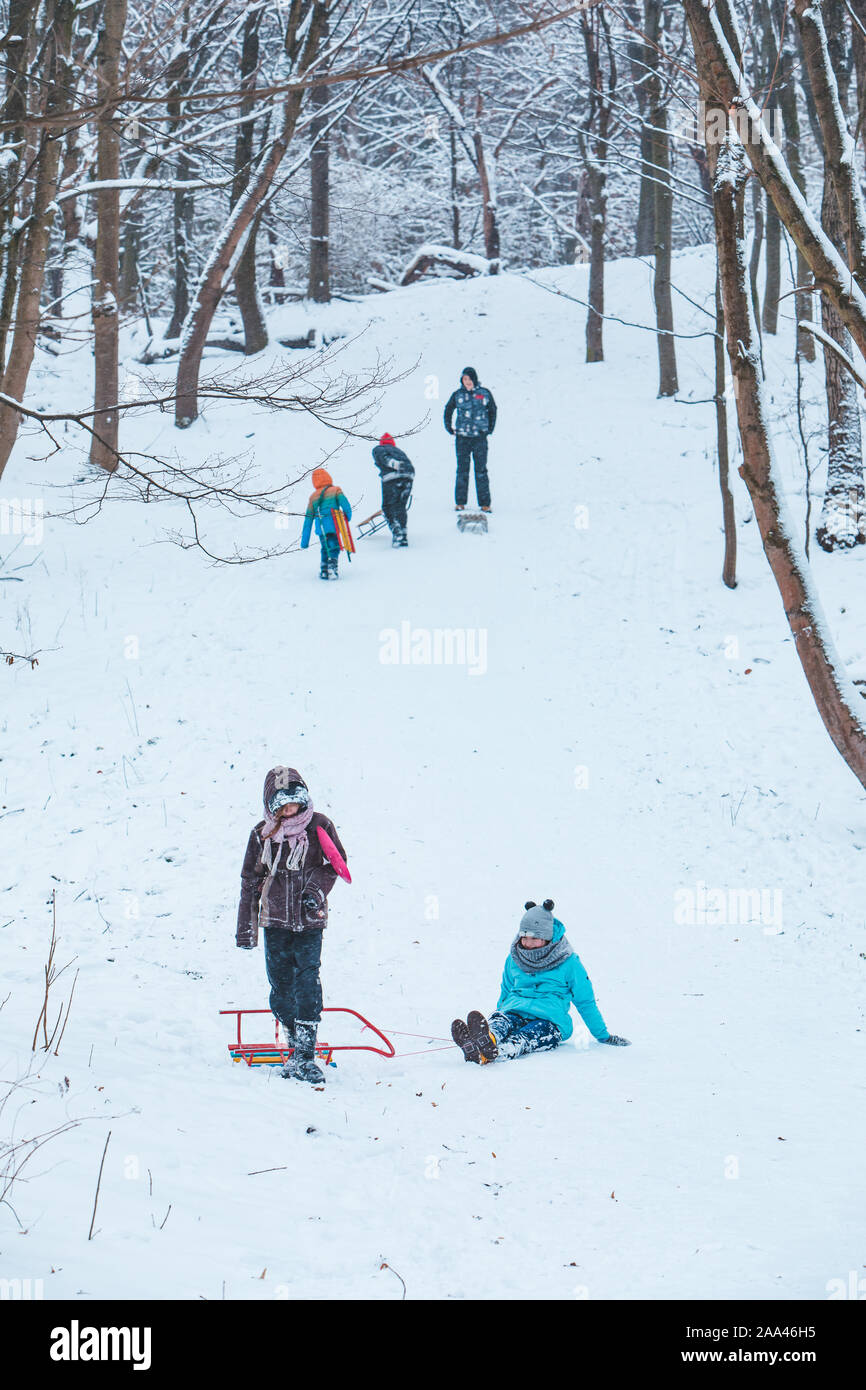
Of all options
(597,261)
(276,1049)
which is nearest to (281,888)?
(276,1049)

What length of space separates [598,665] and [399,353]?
1224cm

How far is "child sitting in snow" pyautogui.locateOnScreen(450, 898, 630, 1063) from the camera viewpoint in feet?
19.5

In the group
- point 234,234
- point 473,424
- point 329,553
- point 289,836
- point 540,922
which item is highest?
point 234,234

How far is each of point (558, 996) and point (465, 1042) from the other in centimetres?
66

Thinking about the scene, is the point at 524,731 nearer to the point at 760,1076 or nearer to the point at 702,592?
the point at 702,592

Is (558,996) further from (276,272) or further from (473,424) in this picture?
(276,272)

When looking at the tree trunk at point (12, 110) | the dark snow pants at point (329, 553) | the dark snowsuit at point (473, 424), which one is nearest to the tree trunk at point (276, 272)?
the dark snowsuit at point (473, 424)

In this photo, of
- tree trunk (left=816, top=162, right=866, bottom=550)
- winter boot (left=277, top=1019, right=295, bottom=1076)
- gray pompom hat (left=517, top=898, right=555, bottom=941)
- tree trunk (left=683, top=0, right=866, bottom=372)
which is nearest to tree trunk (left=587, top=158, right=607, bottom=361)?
tree trunk (left=816, top=162, right=866, bottom=550)

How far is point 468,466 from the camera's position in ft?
47.4

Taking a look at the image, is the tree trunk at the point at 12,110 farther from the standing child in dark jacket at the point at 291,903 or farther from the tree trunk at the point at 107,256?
the standing child in dark jacket at the point at 291,903

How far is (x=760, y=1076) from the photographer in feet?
18.2

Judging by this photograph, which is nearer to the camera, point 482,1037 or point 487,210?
point 482,1037

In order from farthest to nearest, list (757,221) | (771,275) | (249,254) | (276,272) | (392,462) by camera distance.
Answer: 1. (276,272)
2. (249,254)
3. (771,275)
4. (757,221)
5. (392,462)
